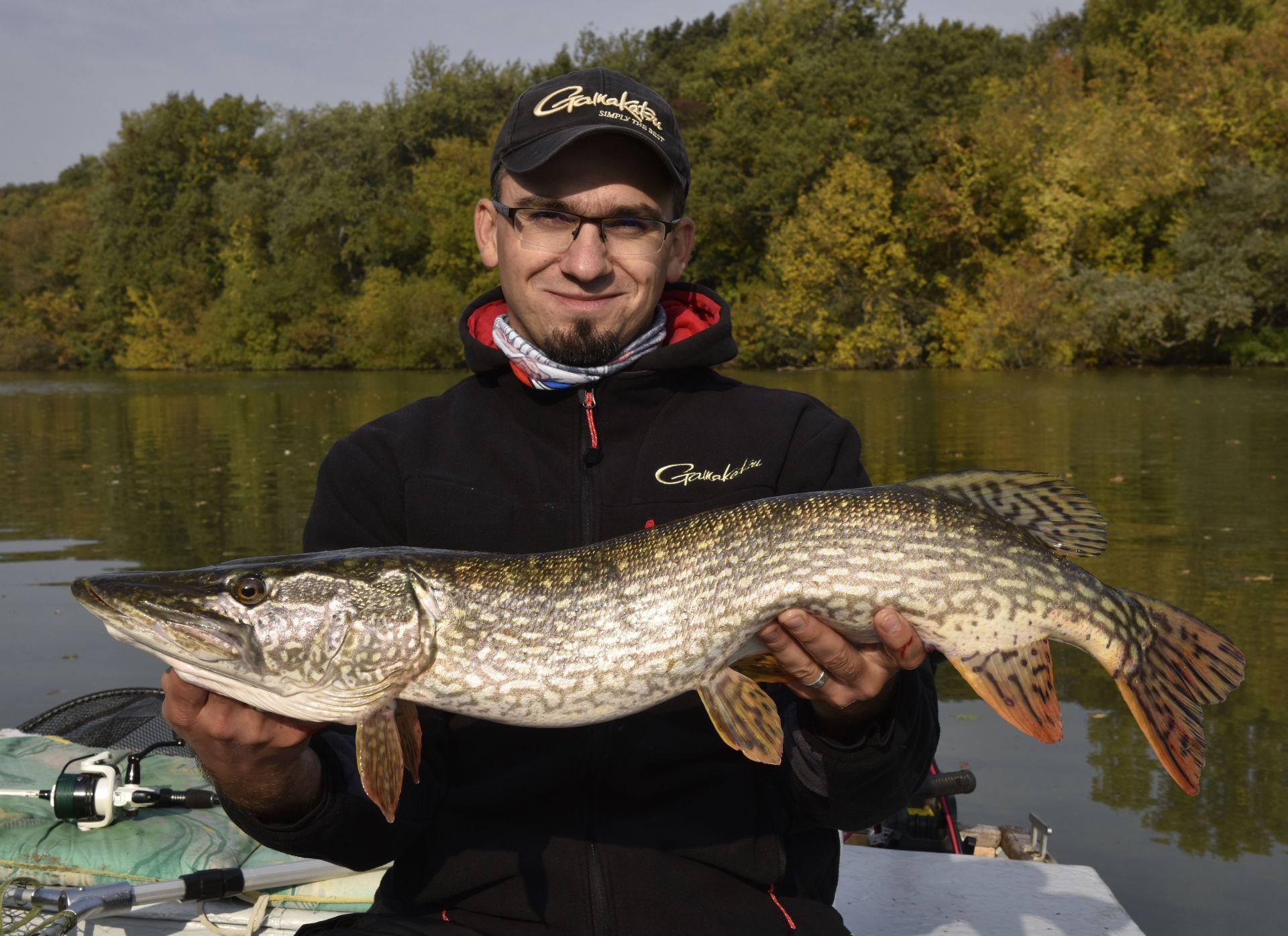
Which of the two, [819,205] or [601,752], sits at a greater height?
[819,205]

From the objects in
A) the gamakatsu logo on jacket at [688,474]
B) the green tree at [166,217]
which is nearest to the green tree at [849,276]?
the green tree at [166,217]

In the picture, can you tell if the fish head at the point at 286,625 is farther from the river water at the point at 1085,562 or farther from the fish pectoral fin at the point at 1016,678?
the river water at the point at 1085,562

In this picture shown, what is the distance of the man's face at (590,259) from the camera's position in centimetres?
291

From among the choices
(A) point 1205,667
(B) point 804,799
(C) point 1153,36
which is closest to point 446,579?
(B) point 804,799

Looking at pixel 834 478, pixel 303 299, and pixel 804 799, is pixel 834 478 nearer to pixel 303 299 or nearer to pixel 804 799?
pixel 804 799

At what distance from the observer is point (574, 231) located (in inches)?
115

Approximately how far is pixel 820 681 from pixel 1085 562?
647cm

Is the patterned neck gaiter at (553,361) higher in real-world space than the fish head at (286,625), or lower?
higher

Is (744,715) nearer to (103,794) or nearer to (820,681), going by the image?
(820,681)

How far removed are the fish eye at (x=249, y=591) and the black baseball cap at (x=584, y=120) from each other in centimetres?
120

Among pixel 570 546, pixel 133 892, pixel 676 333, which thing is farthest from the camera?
pixel 676 333

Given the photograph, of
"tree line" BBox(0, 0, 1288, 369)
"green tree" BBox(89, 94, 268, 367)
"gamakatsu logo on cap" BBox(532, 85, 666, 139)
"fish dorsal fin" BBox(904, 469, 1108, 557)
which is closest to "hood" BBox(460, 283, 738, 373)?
"gamakatsu logo on cap" BBox(532, 85, 666, 139)

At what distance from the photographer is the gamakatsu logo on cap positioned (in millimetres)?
2871

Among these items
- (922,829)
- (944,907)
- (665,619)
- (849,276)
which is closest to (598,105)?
(665,619)
